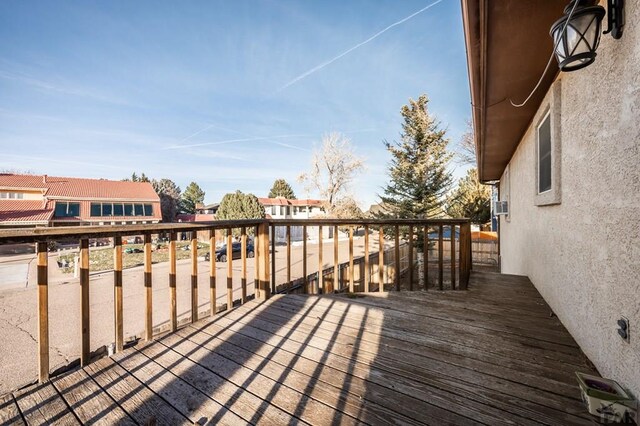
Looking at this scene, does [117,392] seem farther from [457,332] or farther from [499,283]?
[499,283]

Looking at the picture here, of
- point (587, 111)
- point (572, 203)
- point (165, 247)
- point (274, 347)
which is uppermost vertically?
point (587, 111)

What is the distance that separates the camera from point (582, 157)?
180cm

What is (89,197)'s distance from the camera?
22.5m

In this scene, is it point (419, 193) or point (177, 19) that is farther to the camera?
point (419, 193)

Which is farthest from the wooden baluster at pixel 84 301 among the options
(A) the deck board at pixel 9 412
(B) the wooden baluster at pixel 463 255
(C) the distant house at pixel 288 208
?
(C) the distant house at pixel 288 208

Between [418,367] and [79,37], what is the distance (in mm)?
12921

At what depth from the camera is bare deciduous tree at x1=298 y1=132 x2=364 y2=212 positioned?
2205cm

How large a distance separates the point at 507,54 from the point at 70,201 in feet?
95.0

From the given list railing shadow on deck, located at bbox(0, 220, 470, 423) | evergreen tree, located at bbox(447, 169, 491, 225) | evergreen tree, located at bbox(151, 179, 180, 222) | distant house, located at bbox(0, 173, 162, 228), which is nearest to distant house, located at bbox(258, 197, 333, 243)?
distant house, located at bbox(0, 173, 162, 228)

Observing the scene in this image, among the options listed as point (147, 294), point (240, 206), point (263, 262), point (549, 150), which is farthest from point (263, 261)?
point (240, 206)

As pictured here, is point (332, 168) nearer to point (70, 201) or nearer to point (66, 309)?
point (66, 309)

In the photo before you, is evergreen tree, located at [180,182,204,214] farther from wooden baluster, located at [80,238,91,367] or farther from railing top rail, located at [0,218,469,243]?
wooden baluster, located at [80,238,91,367]

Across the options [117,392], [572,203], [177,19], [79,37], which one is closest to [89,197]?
[79,37]

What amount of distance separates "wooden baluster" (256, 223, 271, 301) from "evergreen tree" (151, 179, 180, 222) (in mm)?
33923
